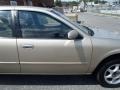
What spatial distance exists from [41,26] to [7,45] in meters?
0.74

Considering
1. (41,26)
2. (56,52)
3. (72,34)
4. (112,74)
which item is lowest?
(112,74)

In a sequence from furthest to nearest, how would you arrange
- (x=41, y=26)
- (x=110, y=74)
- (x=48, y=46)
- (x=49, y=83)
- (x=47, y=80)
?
(x=47, y=80)
(x=49, y=83)
(x=110, y=74)
(x=41, y=26)
(x=48, y=46)

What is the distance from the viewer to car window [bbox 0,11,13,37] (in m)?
4.91

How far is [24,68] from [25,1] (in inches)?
839

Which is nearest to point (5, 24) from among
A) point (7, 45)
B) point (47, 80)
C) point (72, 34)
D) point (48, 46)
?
point (7, 45)

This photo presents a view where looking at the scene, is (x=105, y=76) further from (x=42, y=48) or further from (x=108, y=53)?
(x=42, y=48)

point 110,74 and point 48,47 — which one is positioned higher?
point 48,47

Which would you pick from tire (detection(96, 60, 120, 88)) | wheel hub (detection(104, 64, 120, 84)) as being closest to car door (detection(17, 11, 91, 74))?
tire (detection(96, 60, 120, 88))

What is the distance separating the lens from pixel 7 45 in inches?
191

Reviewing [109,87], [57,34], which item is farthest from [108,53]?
[57,34]

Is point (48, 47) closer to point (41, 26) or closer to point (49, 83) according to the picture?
point (41, 26)

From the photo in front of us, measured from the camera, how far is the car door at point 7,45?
486 cm

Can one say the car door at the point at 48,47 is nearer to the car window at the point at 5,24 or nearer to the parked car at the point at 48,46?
the parked car at the point at 48,46

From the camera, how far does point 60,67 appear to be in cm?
496
